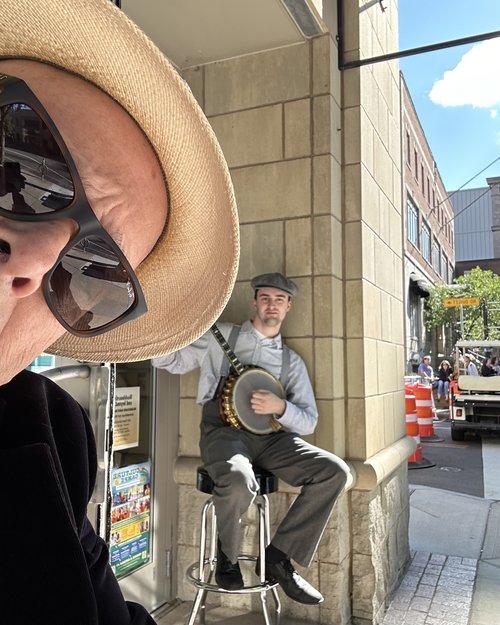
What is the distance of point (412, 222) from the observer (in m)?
27.1

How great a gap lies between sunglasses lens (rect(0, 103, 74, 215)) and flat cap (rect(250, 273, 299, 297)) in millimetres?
2413

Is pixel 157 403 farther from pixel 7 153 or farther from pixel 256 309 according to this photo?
pixel 7 153

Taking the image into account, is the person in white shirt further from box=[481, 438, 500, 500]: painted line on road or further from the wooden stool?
the wooden stool

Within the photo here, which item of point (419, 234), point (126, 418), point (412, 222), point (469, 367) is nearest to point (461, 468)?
point (469, 367)

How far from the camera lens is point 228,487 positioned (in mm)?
2621

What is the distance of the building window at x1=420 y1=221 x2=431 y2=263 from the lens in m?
29.9

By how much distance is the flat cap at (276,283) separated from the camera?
3.11m

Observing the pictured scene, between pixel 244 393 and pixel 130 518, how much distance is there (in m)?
1.02

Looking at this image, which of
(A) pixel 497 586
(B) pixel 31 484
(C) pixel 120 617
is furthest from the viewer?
(A) pixel 497 586

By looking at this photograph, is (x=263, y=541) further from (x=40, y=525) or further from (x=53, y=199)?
(x=53, y=199)

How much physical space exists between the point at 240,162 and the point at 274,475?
2.04 metres

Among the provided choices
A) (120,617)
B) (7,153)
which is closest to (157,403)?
(120,617)

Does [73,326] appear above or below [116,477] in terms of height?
above

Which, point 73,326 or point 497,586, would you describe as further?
point 497,586
